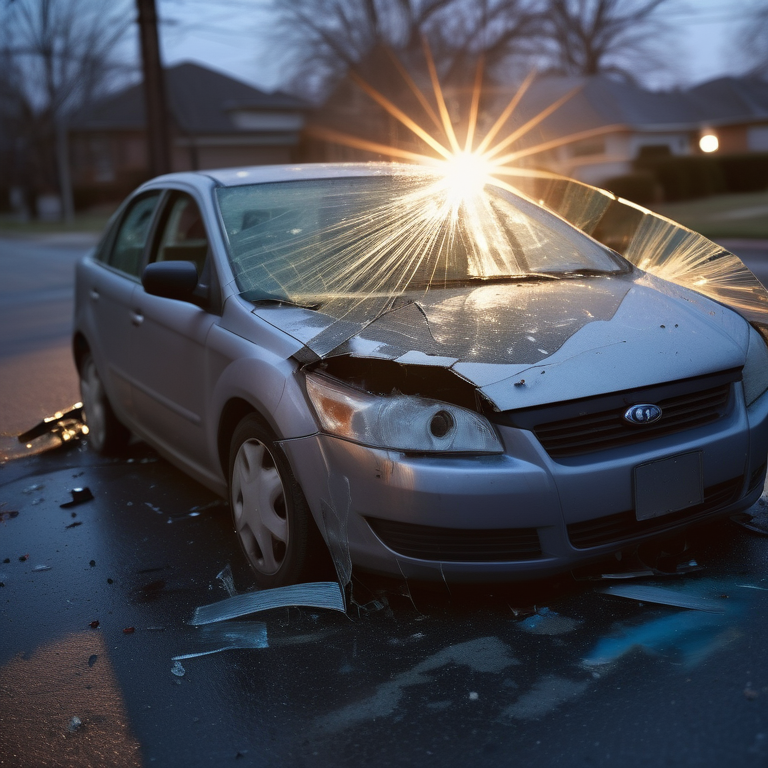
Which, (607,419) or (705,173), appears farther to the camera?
(705,173)

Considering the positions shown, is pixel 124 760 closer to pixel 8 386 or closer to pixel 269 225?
pixel 269 225

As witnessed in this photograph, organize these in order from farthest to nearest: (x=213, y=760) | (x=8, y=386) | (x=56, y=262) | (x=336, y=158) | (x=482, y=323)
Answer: (x=336, y=158) → (x=56, y=262) → (x=8, y=386) → (x=482, y=323) → (x=213, y=760)

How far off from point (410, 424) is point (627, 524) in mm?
741

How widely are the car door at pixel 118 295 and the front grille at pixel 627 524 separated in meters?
2.62

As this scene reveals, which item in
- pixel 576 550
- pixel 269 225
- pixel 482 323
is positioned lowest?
pixel 576 550

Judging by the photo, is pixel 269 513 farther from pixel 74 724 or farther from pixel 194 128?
pixel 194 128

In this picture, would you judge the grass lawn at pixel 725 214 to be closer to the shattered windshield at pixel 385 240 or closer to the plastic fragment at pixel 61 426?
the plastic fragment at pixel 61 426

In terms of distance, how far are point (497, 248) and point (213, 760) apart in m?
2.43

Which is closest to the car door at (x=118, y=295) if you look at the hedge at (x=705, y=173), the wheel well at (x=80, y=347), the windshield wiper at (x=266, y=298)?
the wheel well at (x=80, y=347)

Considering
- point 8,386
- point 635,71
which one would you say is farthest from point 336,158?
point 8,386

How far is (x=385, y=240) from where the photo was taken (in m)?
4.10

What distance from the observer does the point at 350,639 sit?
303cm

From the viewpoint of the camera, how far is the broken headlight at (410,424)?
289cm

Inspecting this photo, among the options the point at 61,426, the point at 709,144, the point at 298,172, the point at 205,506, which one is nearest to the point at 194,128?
the point at 709,144
